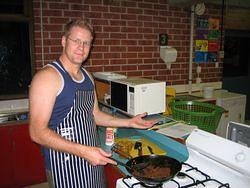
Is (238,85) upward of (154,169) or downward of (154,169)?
upward

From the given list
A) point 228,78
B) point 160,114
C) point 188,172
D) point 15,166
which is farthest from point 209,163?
point 228,78

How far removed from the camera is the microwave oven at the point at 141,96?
2043mm

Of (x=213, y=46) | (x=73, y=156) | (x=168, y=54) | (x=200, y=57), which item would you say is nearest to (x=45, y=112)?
(x=73, y=156)

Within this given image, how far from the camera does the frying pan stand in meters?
1.08

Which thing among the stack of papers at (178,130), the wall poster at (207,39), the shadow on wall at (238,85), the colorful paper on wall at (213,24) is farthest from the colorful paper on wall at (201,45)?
the stack of papers at (178,130)

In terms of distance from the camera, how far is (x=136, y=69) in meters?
3.28

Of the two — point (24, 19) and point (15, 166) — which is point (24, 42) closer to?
point (24, 19)

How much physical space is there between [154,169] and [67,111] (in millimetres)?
549

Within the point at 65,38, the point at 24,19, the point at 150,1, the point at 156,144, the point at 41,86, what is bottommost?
the point at 156,144

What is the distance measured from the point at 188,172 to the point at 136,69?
6.93 ft

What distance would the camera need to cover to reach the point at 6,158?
249 centimetres

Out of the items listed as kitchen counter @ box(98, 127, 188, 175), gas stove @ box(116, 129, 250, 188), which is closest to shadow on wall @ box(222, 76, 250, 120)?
kitchen counter @ box(98, 127, 188, 175)

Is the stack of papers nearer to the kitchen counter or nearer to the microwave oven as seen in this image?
the kitchen counter

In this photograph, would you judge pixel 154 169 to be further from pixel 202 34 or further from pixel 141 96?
pixel 202 34
